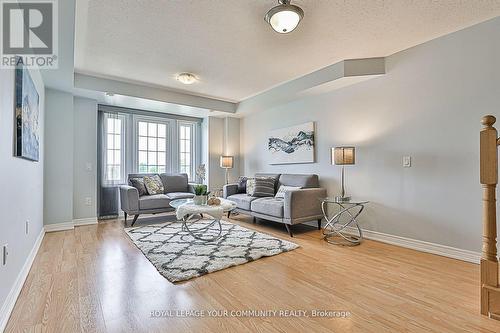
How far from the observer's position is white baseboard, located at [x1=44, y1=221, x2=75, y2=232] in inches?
151

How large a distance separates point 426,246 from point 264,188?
8.00 ft

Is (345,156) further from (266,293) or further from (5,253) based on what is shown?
(5,253)

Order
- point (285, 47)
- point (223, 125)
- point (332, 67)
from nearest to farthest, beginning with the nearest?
point (285, 47)
point (332, 67)
point (223, 125)

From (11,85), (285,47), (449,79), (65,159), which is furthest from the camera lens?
(65,159)

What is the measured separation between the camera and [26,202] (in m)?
2.48

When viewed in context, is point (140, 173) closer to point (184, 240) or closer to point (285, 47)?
point (184, 240)

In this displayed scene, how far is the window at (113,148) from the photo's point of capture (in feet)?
15.9

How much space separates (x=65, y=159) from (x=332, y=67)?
4.32 meters

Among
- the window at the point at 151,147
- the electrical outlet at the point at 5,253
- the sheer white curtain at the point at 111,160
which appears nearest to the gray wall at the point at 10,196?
the electrical outlet at the point at 5,253

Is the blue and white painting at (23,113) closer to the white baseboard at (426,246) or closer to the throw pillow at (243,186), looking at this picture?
the throw pillow at (243,186)

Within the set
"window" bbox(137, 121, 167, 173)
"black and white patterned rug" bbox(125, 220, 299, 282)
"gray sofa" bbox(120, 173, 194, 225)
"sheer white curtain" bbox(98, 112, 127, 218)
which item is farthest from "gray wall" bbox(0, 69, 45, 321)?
"window" bbox(137, 121, 167, 173)

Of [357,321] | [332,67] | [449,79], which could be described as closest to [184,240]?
[357,321]

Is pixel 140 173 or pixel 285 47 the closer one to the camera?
pixel 285 47

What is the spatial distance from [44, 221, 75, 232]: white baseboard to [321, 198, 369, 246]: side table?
3933 mm
